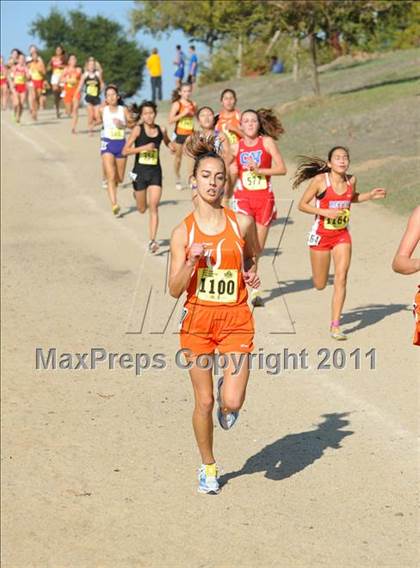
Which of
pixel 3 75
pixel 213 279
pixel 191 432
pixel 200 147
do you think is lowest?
pixel 191 432

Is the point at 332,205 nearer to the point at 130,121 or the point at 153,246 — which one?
the point at 153,246

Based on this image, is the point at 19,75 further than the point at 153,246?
Yes

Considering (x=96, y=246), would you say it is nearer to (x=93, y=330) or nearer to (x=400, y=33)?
(x=93, y=330)

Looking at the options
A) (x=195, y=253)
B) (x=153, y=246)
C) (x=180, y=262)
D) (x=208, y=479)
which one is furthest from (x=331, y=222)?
(x=153, y=246)

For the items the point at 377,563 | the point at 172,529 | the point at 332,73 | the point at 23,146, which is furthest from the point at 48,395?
the point at 332,73

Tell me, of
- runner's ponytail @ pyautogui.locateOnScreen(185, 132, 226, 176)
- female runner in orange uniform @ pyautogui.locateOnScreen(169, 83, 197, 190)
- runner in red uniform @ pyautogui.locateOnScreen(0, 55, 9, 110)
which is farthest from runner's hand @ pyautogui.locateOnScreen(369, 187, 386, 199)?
runner in red uniform @ pyautogui.locateOnScreen(0, 55, 9, 110)

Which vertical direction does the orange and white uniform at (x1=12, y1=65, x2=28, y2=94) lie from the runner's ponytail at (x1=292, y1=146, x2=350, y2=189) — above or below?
below

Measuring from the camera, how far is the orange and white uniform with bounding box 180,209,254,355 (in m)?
7.64

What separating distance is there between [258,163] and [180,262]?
6.51 metres

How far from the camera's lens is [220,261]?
7660 millimetres

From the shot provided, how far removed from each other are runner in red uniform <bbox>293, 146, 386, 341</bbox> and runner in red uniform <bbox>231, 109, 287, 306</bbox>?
123 cm

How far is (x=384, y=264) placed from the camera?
16.7 m

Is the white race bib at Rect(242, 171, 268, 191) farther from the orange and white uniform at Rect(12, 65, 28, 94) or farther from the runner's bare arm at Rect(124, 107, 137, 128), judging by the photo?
the orange and white uniform at Rect(12, 65, 28, 94)

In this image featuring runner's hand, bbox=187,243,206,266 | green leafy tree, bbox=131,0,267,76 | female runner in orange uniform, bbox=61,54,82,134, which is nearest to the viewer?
runner's hand, bbox=187,243,206,266
